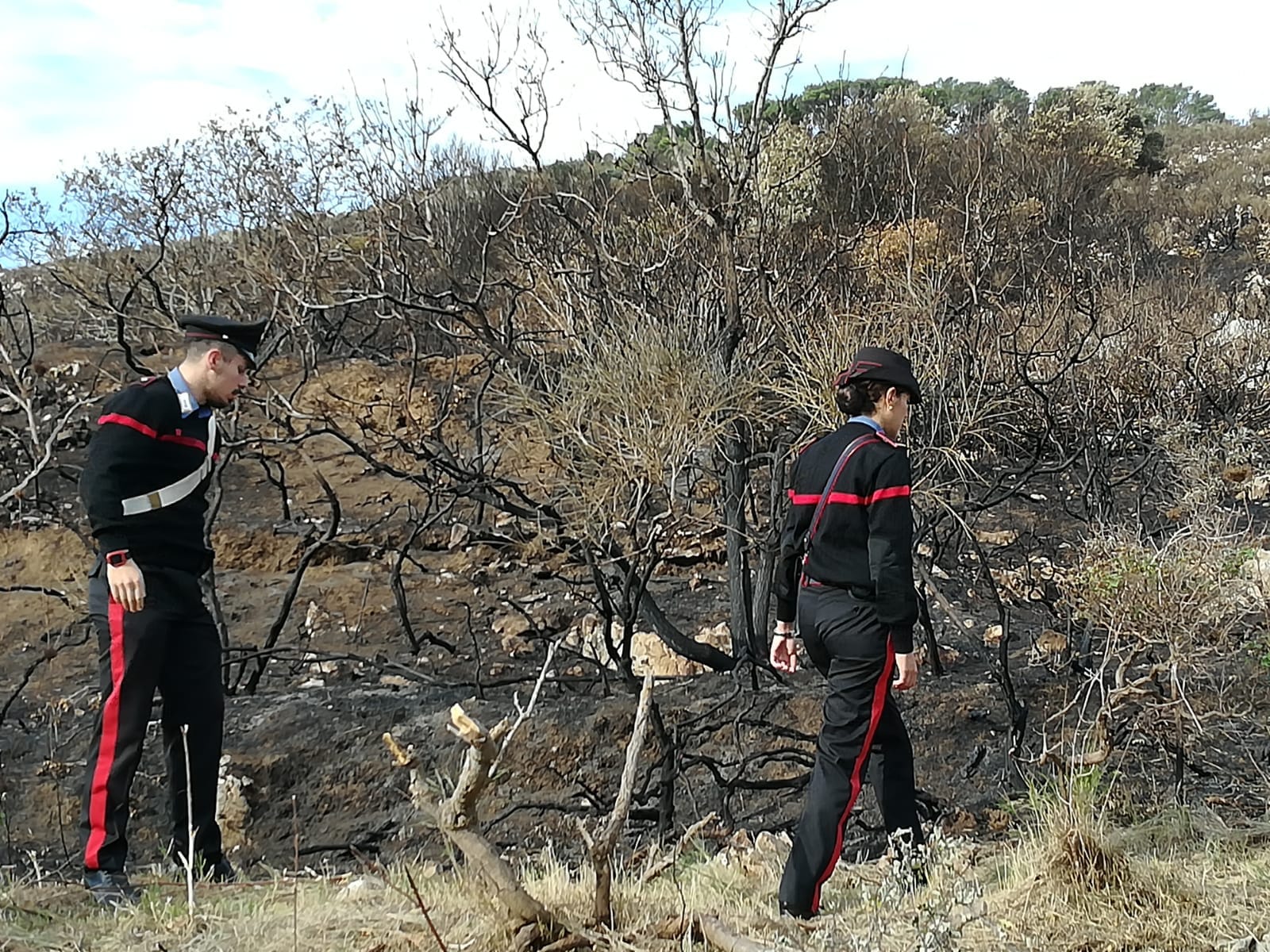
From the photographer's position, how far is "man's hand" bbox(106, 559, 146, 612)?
10.5 feet

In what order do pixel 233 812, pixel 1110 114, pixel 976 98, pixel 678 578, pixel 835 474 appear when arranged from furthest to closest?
pixel 976 98
pixel 1110 114
pixel 678 578
pixel 233 812
pixel 835 474

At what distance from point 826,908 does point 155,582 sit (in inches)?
87.2

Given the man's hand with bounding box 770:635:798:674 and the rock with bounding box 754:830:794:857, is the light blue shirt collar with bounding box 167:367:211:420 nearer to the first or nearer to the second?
the man's hand with bounding box 770:635:798:674

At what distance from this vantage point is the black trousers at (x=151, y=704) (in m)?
3.27

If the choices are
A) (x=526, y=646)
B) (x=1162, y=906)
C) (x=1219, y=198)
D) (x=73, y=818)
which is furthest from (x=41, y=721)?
(x=1219, y=198)

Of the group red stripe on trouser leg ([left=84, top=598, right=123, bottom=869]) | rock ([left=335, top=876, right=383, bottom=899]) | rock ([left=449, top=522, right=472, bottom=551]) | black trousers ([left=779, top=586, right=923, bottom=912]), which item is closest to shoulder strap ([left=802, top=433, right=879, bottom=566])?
black trousers ([left=779, top=586, right=923, bottom=912])

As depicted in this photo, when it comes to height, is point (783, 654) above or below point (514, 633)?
above

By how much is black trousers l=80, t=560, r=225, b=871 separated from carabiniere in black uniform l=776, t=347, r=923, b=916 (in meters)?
1.90

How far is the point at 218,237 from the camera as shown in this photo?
40.8ft

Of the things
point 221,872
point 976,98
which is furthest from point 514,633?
point 976,98

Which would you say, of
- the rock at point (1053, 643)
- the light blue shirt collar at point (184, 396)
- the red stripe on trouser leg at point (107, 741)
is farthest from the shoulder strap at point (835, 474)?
the rock at point (1053, 643)

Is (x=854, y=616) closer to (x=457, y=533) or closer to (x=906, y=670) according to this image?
(x=906, y=670)

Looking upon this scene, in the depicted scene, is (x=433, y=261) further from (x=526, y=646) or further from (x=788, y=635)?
(x=788, y=635)

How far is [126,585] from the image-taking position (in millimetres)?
3205
